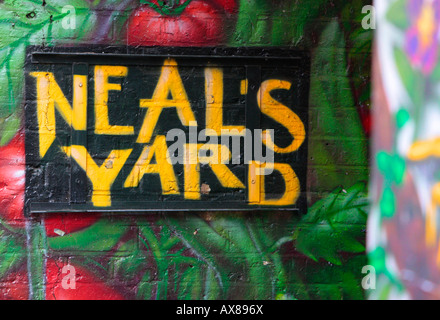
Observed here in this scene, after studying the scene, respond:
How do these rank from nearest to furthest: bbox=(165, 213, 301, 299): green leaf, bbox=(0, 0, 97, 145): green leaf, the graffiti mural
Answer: the graffiti mural
bbox=(0, 0, 97, 145): green leaf
bbox=(165, 213, 301, 299): green leaf

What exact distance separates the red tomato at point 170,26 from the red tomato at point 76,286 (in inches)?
70.1

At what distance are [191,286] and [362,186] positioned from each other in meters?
1.52

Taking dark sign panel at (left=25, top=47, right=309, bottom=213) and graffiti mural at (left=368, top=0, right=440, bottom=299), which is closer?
graffiti mural at (left=368, top=0, right=440, bottom=299)

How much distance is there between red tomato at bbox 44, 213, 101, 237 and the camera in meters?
3.27

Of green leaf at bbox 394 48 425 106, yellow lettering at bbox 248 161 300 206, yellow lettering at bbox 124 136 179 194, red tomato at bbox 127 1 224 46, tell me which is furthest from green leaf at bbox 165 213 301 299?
green leaf at bbox 394 48 425 106

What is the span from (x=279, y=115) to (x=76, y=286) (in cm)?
201

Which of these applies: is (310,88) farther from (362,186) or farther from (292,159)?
(362,186)

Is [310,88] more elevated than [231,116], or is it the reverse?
[310,88]

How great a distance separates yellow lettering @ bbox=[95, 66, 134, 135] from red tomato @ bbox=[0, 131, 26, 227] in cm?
59

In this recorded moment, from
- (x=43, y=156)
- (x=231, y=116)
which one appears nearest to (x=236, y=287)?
(x=231, y=116)

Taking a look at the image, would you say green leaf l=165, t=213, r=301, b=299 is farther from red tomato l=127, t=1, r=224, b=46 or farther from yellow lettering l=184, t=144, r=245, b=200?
red tomato l=127, t=1, r=224, b=46

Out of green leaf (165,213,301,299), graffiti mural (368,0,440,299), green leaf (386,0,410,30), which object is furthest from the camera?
green leaf (165,213,301,299)

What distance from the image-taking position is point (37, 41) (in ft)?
10.6

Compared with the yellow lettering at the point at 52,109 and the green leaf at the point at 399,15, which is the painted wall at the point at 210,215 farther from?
the green leaf at the point at 399,15
